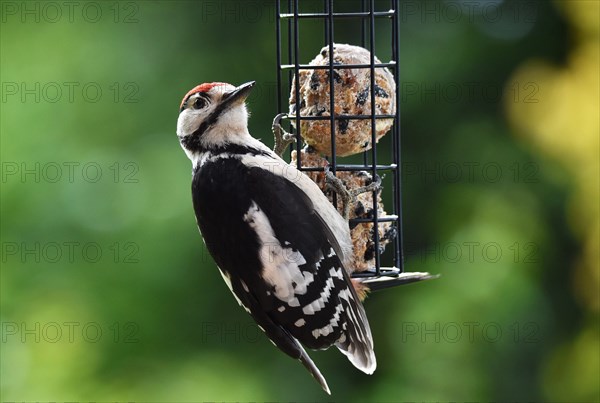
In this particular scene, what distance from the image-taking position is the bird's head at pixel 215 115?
387 centimetres

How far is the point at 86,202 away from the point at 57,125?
1.81 feet

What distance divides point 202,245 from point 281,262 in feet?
8.33

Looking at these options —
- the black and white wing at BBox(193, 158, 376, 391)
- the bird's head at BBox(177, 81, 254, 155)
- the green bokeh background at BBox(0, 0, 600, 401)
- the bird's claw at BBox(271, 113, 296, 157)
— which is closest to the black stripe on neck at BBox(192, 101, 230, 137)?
the bird's head at BBox(177, 81, 254, 155)

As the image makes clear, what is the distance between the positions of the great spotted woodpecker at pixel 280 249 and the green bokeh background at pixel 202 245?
2201mm

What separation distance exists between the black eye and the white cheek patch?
499 millimetres

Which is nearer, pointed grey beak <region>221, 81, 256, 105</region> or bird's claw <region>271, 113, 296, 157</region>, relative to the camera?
pointed grey beak <region>221, 81, 256, 105</region>

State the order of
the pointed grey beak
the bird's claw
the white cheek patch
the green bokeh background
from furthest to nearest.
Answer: the green bokeh background
the bird's claw
the pointed grey beak
the white cheek patch

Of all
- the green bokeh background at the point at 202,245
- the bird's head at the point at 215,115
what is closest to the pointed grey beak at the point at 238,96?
the bird's head at the point at 215,115

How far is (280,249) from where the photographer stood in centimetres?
373

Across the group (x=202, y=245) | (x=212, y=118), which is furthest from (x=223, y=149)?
(x=202, y=245)

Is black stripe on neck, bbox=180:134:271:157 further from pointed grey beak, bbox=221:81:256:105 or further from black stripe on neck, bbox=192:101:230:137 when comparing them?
pointed grey beak, bbox=221:81:256:105

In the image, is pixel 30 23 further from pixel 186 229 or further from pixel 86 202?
pixel 186 229

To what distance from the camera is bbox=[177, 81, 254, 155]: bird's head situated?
3865 millimetres

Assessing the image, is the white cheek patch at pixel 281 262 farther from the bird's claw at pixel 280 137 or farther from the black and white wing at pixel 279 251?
the bird's claw at pixel 280 137
